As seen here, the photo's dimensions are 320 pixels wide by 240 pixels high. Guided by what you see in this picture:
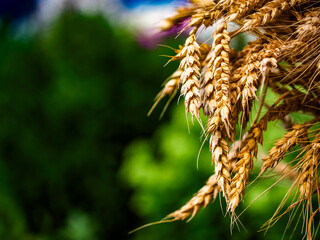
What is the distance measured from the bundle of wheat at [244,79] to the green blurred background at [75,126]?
2703 mm

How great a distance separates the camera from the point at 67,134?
443cm

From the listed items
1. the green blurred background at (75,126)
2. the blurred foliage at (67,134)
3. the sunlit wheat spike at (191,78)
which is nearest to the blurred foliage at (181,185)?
the green blurred background at (75,126)

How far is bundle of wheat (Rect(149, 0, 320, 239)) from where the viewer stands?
74 cm

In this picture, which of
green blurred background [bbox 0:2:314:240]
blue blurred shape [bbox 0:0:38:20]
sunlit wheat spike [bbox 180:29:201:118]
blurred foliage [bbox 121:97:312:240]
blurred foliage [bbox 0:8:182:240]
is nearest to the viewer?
sunlit wheat spike [bbox 180:29:201:118]

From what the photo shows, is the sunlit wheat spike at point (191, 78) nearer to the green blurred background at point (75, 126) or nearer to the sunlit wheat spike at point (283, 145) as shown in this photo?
the sunlit wheat spike at point (283, 145)

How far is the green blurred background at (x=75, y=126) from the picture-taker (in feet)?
13.7

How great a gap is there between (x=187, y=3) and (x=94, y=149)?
3478 millimetres

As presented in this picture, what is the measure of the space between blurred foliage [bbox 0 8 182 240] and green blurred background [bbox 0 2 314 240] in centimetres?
1

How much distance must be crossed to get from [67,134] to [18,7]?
2.48 meters

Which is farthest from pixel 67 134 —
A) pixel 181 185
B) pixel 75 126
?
pixel 181 185

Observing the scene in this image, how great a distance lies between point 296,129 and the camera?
2.78ft

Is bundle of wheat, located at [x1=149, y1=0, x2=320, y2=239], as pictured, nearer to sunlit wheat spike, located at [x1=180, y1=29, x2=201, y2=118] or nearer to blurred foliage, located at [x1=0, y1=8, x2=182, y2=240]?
sunlit wheat spike, located at [x1=180, y1=29, x2=201, y2=118]

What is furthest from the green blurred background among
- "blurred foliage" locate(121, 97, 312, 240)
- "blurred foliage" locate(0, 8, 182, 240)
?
"blurred foliage" locate(121, 97, 312, 240)

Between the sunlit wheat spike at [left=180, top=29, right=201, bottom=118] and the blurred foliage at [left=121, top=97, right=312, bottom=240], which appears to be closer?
the sunlit wheat spike at [left=180, top=29, right=201, bottom=118]
